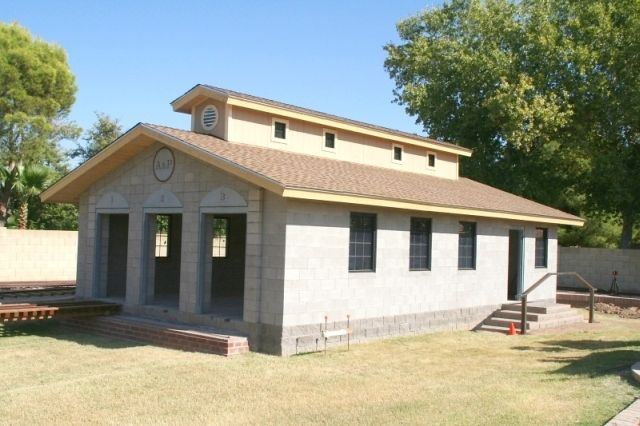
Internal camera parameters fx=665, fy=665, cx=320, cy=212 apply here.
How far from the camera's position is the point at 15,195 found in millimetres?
29234

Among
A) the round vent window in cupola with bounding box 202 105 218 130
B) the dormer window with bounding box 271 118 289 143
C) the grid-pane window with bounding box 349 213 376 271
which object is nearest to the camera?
the grid-pane window with bounding box 349 213 376 271

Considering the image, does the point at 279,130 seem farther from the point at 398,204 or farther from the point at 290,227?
the point at 290,227

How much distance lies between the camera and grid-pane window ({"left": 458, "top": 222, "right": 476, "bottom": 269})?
726 inches

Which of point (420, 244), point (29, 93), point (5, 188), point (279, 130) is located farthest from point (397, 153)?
point (29, 93)

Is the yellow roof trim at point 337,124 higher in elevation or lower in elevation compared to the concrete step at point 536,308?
higher

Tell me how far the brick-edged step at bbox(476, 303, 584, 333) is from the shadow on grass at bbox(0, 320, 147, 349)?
9.84 meters

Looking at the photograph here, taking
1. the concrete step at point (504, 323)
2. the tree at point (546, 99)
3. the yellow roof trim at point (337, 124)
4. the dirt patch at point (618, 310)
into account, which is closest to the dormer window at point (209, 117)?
the yellow roof trim at point (337, 124)

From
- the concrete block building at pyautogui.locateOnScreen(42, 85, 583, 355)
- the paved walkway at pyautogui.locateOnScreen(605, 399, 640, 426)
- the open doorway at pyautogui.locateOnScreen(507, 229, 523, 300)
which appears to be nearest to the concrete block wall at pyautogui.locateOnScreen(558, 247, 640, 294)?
the open doorway at pyautogui.locateOnScreen(507, 229, 523, 300)

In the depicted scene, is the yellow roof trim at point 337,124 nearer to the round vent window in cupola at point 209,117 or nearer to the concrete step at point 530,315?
the round vent window in cupola at point 209,117

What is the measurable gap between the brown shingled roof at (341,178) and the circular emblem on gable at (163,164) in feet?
2.08

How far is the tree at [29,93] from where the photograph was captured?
37.0 metres

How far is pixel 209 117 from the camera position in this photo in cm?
1730

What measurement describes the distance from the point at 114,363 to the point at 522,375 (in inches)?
292

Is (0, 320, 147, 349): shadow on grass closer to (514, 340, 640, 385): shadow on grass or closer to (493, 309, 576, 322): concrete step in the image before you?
(514, 340, 640, 385): shadow on grass
